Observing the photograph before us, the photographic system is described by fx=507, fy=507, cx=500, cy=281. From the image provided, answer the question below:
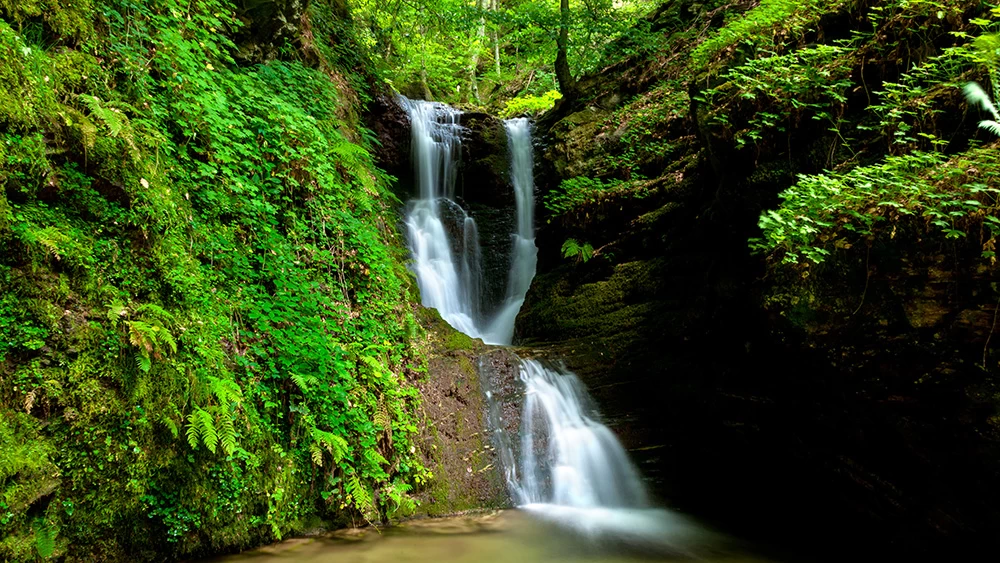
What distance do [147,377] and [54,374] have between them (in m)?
0.47

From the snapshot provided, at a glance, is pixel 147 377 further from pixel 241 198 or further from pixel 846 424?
pixel 846 424

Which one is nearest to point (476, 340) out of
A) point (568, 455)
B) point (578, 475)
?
point (568, 455)

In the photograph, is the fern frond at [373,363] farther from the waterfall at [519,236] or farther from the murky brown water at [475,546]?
the waterfall at [519,236]

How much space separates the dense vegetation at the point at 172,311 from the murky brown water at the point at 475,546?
231 millimetres

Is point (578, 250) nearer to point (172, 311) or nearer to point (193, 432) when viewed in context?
point (172, 311)

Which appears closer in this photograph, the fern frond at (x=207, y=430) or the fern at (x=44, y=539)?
the fern at (x=44, y=539)

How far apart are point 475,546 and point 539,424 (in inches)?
82.1

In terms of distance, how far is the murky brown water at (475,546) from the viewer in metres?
3.81

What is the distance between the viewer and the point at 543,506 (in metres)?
5.49

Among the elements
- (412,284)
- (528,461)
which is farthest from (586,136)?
(528,461)

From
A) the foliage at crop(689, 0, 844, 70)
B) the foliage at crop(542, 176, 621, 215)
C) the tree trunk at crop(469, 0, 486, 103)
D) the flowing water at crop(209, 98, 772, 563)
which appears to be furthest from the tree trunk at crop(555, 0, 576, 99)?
the tree trunk at crop(469, 0, 486, 103)

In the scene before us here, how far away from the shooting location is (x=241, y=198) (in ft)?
15.2

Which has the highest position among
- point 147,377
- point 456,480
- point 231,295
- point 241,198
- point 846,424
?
Answer: point 241,198

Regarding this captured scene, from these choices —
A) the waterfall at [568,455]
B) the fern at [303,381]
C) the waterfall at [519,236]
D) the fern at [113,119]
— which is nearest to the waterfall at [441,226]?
the waterfall at [519,236]
